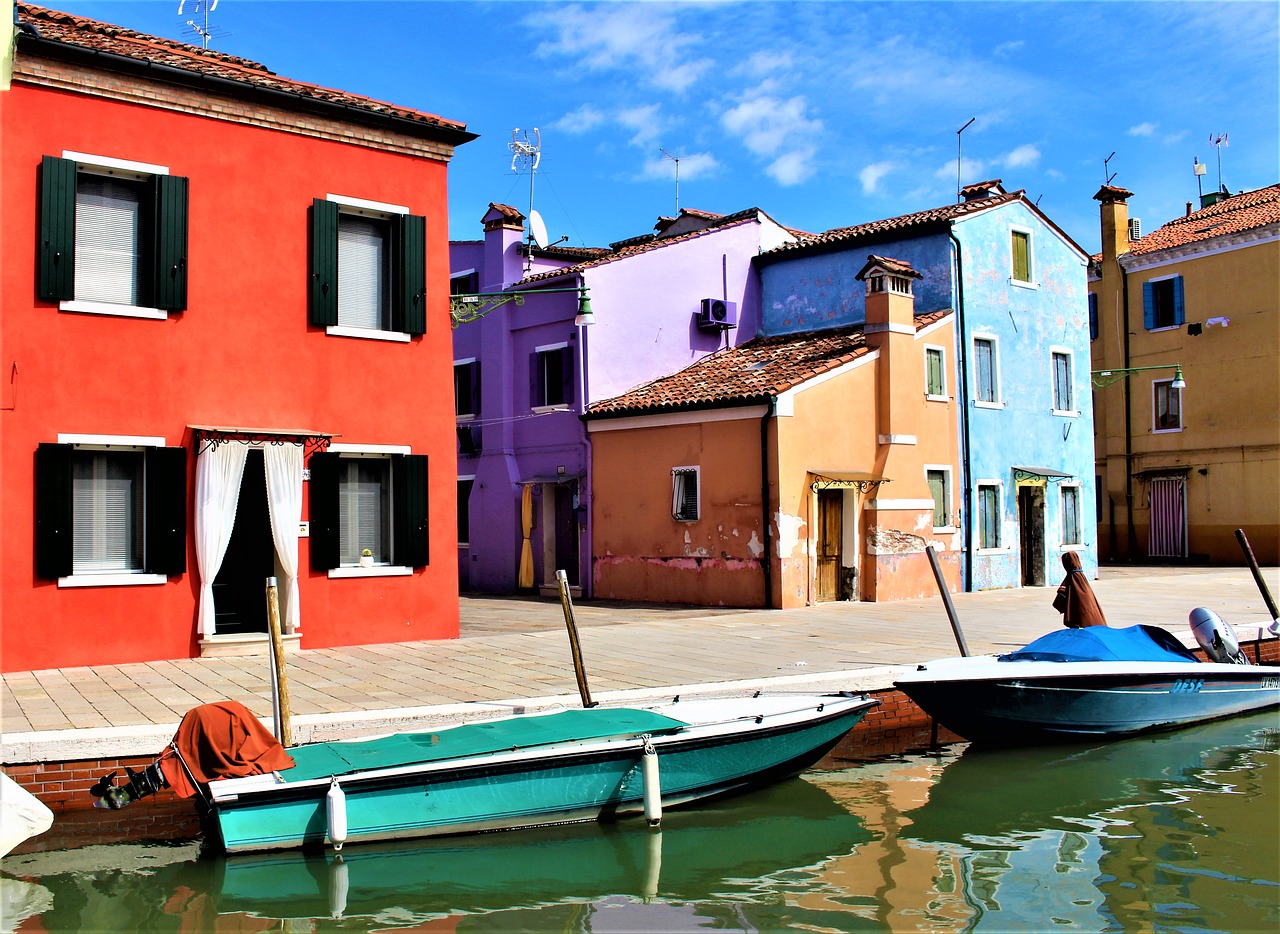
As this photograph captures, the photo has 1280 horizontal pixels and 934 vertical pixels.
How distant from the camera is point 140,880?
22.9 feet

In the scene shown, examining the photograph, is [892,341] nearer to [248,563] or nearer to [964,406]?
[964,406]

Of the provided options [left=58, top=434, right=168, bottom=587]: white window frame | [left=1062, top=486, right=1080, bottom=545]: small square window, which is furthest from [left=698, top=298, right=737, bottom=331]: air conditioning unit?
[left=58, top=434, right=168, bottom=587]: white window frame

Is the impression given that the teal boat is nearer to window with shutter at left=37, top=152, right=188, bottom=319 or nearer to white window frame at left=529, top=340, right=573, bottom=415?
window with shutter at left=37, top=152, right=188, bottom=319

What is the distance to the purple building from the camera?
71.4ft

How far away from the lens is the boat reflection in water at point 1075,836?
651cm

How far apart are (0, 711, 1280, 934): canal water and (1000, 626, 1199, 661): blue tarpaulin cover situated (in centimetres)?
163

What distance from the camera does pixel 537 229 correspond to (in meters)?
23.7

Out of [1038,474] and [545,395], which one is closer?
[545,395]

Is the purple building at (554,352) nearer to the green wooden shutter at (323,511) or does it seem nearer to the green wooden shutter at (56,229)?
the green wooden shutter at (323,511)

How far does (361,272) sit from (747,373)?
8479mm

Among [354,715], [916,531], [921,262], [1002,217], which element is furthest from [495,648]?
[1002,217]

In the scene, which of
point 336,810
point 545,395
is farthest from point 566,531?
point 336,810

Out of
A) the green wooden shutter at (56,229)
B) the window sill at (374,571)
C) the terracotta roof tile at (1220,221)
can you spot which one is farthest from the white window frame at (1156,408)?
the green wooden shutter at (56,229)

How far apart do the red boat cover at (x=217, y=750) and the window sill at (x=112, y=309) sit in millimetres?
6424
